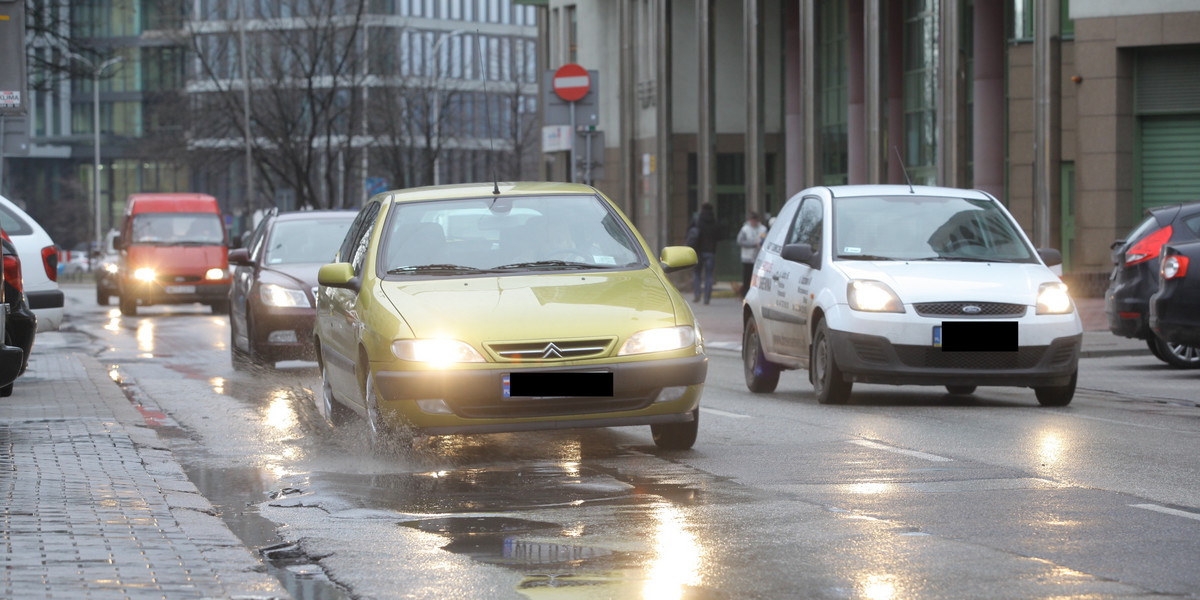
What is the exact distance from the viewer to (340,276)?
10398mm

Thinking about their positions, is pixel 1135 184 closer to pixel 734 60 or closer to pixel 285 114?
pixel 734 60

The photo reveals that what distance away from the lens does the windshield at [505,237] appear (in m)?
10.2

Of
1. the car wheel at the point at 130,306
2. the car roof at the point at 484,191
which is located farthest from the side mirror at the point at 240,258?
the car wheel at the point at 130,306

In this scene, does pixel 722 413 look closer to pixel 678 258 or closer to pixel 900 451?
pixel 678 258

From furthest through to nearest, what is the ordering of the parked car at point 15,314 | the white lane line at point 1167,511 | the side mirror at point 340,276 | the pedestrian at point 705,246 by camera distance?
the pedestrian at point 705,246
the parked car at point 15,314
the side mirror at point 340,276
the white lane line at point 1167,511

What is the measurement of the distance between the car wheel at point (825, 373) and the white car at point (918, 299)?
0.03 feet

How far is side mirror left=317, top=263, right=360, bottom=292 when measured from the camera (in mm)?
10391

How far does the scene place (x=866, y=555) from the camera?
6.48 meters

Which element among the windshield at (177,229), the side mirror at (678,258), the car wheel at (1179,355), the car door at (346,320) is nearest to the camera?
the car door at (346,320)

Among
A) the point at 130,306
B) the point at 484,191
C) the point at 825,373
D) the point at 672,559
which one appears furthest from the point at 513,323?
the point at 130,306

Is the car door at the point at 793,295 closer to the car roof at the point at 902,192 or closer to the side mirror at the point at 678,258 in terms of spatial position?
the car roof at the point at 902,192

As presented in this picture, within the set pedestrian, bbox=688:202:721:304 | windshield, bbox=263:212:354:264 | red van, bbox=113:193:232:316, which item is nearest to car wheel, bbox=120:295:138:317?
red van, bbox=113:193:232:316

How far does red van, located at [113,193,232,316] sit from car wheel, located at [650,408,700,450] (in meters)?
24.6

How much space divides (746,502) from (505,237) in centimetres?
300
